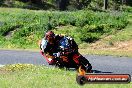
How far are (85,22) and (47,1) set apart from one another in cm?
2765

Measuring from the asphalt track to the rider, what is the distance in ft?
4.68

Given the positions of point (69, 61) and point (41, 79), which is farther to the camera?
point (69, 61)

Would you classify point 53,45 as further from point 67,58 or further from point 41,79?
point 41,79

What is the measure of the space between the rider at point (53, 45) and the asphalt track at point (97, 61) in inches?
56.2

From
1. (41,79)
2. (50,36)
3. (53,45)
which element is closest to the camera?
(41,79)

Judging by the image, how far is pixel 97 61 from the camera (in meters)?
20.5

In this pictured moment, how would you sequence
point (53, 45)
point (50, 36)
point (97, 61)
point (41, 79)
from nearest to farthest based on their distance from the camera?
point (41, 79) → point (50, 36) → point (53, 45) → point (97, 61)

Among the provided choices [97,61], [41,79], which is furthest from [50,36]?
[97,61]

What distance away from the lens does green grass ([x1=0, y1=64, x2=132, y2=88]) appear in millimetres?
12664

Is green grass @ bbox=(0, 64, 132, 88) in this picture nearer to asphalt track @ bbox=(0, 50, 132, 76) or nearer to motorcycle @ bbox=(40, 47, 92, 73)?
motorcycle @ bbox=(40, 47, 92, 73)

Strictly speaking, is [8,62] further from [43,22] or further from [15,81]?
[43,22]

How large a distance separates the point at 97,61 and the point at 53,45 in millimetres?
4099

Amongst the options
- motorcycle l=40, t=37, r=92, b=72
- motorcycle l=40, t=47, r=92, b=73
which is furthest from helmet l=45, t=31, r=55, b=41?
motorcycle l=40, t=47, r=92, b=73

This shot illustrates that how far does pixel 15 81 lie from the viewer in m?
13.7
